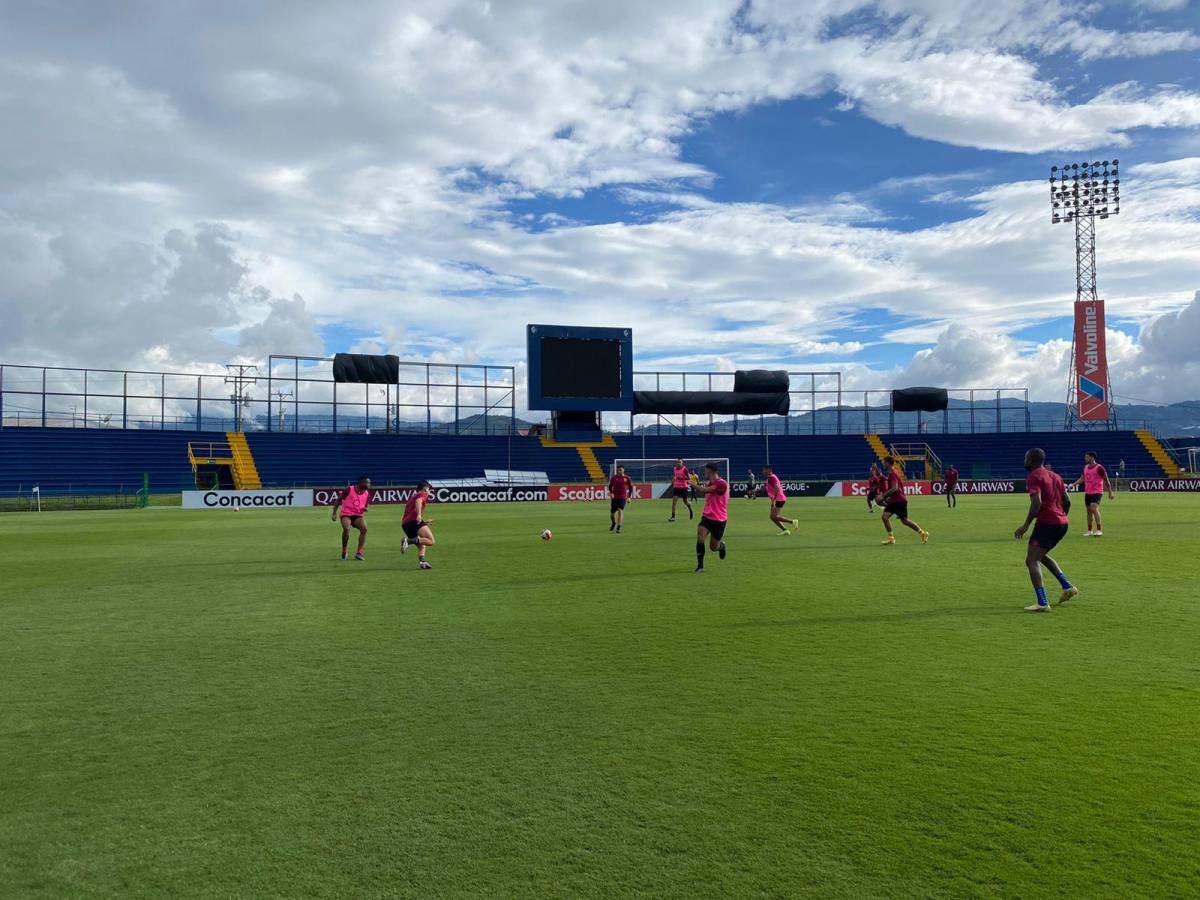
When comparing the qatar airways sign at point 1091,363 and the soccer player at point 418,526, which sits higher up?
the qatar airways sign at point 1091,363

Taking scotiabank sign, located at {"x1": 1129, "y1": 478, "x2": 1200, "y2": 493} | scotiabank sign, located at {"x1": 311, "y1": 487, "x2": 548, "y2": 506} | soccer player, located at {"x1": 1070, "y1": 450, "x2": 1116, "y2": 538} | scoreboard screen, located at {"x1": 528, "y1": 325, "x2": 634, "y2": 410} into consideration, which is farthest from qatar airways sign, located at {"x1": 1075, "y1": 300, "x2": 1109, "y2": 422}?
soccer player, located at {"x1": 1070, "y1": 450, "x2": 1116, "y2": 538}

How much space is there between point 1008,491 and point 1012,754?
5568cm

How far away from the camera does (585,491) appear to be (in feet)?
171

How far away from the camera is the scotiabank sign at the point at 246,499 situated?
44.2 metres

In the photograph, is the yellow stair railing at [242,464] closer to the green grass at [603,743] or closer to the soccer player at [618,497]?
the soccer player at [618,497]

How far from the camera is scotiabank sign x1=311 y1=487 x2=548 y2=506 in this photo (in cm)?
4762

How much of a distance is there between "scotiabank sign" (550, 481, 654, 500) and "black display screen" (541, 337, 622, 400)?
11480mm

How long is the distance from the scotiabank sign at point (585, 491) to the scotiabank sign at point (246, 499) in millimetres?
14715

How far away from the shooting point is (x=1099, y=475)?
71.1 feet

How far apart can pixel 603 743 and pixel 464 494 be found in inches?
1782

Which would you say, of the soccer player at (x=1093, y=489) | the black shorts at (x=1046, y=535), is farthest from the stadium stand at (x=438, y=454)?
the black shorts at (x=1046, y=535)

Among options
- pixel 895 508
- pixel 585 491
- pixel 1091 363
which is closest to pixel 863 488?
pixel 585 491

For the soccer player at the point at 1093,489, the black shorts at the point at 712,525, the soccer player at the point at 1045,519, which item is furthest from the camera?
the soccer player at the point at 1093,489

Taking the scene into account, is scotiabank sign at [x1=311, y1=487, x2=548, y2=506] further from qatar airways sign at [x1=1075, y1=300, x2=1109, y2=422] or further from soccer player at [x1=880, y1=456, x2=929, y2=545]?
qatar airways sign at [x1=1075, y1=300, x2=1109, y2=422]
